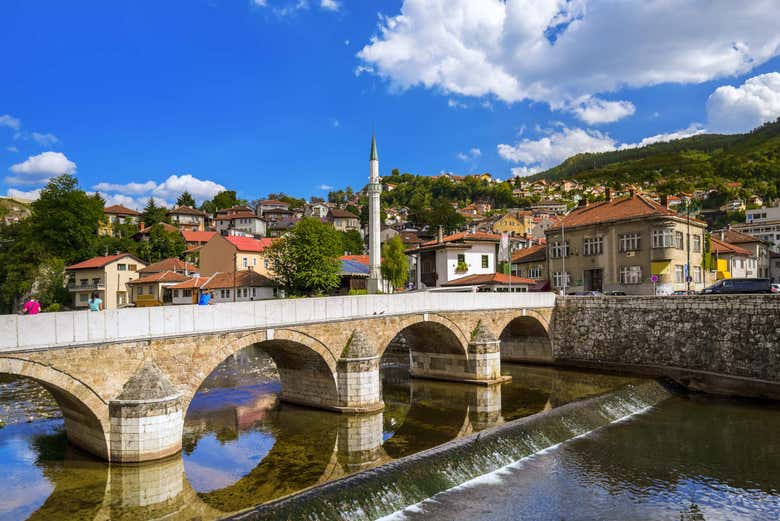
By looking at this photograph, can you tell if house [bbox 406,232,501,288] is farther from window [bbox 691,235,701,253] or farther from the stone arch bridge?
the stone arch bridge

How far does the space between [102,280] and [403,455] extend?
49445 mm

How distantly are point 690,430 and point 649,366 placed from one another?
8767 mm

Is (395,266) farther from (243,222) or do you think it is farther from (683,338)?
(243,222)

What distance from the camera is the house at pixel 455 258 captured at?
44031mm

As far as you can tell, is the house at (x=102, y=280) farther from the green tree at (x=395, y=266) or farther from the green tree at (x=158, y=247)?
the green tree at (x=395, y=266)

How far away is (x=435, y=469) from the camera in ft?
42.4

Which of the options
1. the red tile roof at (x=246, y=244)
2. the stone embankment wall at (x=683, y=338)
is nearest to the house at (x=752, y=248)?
the stone embankment wall at (x=683, y=338)

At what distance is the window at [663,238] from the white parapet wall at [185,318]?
19.2 metres

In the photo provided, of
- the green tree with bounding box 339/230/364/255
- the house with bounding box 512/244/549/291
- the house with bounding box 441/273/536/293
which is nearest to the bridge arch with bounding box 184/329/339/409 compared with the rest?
the house with bounding box 441/273/536/293

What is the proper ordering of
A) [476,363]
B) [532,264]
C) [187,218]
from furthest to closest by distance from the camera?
[187,218]
[532,264]
[476,363]

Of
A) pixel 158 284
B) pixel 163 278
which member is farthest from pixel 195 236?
pixel 163 278

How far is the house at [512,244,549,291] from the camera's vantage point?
45438mm

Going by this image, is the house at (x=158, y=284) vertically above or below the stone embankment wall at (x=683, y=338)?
above

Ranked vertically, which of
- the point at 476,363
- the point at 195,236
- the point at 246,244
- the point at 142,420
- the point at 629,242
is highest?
the point at 195,236
